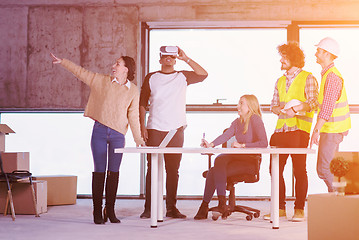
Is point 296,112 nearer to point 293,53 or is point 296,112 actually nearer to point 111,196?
point 293,53

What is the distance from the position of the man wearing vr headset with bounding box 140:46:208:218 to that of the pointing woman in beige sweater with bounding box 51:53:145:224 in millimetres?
333

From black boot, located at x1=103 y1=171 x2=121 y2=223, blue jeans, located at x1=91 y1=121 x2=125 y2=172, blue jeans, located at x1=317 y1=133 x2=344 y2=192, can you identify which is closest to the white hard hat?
blue jeans, located at x1=317 y1=133 x2=344 y2=192

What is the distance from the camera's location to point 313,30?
718cm

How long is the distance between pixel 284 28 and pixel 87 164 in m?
3.24

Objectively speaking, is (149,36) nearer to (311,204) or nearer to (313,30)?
(313,30)

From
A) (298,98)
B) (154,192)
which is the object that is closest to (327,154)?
(298,98)

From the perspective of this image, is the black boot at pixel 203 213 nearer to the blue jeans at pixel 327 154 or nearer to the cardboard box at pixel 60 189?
the blue jeans at pixel 327 154

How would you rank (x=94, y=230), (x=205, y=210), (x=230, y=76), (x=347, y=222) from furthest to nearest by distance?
(x=230, y=76) < (x=205, y=210) < (x=94, y=230) < (x=347, y=222)

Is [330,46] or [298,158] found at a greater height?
[330,46]

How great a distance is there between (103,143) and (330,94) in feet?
6.68

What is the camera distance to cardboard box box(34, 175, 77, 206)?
6.21m

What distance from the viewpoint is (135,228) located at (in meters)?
4.43

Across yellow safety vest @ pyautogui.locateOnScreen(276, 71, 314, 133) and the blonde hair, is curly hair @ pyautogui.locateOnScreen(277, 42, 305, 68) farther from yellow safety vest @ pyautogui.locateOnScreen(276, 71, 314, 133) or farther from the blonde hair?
the blonde hair

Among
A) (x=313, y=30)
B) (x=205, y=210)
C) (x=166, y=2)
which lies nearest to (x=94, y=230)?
(x=205, y=210)
